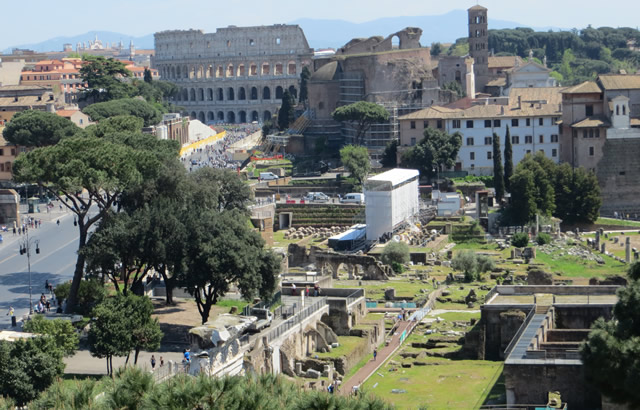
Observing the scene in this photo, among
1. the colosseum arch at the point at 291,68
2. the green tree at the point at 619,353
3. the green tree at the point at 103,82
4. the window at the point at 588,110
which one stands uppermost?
the colosseum arch at the point at 291,68

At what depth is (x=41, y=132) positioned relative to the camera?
85.8 meters

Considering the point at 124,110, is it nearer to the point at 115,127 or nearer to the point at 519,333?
the point at 115,127

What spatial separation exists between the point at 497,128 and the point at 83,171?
41.5 metres

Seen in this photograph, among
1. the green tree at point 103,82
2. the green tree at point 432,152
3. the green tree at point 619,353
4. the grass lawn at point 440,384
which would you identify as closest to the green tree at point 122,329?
the grass lawn at point 440,384

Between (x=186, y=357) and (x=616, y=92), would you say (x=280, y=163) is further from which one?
(x=186, y=357)

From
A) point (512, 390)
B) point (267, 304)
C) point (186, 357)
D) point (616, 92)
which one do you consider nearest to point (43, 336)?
point (186, 357)

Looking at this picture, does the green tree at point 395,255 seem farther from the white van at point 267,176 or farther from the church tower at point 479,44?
the church tower at point 479,44

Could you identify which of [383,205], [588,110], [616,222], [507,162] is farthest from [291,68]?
[383,205]

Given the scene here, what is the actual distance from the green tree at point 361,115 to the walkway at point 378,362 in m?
47.5

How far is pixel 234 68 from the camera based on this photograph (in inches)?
6900

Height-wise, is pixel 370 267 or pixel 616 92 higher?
pixel 616 92

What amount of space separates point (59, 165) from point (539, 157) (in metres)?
34.8

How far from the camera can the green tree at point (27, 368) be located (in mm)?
36562

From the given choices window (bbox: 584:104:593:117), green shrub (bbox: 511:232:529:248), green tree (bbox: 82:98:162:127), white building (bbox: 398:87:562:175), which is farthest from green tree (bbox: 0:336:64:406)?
green tree (bbox: 82:98:162:127)
